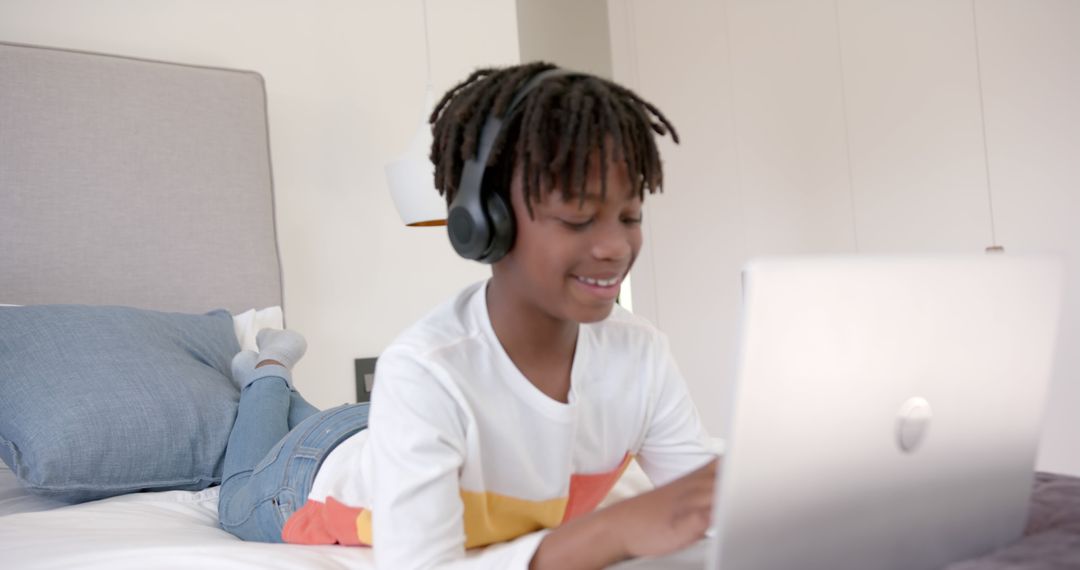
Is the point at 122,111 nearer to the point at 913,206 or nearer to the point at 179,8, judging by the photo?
the point at 179,8

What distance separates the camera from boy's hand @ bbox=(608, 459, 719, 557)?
0.64 meters

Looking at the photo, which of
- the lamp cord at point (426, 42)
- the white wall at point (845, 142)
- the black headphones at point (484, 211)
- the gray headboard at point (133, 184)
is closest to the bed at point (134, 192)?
the gray headboard at point (133, 184)

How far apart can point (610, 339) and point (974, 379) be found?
46cm

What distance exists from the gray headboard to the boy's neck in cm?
143

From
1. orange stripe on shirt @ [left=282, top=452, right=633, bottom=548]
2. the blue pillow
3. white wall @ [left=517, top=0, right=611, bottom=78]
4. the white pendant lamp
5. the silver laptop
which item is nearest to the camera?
the silver laptop

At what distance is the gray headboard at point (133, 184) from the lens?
198cm

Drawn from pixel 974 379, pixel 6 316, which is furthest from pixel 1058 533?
pixel 6 316

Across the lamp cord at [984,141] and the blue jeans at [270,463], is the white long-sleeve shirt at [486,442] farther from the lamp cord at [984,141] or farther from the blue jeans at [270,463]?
the lamp cord at [984,141]

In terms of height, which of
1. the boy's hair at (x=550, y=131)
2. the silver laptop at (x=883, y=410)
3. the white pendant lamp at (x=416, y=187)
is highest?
the white pendant lamp at (x=416, y=187)

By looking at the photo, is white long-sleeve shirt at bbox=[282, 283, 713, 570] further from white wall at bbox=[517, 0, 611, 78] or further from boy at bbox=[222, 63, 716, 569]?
white wall at bbox=[517, 0, 611, 78]

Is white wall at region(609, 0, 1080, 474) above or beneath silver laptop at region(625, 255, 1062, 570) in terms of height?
above

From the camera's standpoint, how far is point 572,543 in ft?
2.33

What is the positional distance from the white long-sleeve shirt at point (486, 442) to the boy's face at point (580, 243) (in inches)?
3.8

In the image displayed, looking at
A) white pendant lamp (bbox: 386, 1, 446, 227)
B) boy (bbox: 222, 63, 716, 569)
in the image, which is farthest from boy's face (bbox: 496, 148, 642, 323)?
white pendant lamp (bbox: 386, 1, 446, 227)
